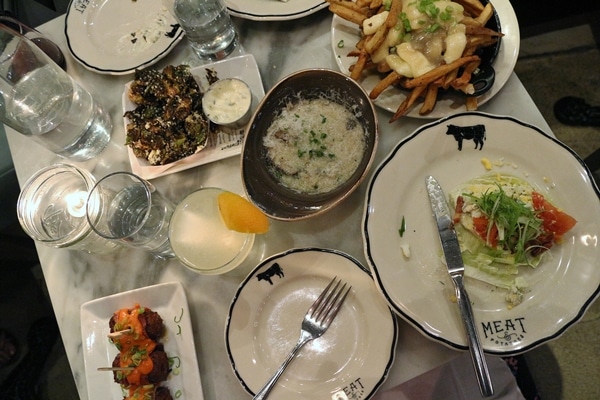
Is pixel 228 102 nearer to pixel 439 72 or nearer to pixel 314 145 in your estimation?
pixel 314 145

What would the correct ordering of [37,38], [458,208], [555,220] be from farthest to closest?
1. [37,38]
2. [458,208]
3. [555,220]

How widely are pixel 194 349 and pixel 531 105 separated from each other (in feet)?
4.65

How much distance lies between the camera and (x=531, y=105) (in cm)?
163

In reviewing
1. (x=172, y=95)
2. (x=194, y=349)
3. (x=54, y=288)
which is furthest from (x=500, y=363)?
(x=54, y=288)

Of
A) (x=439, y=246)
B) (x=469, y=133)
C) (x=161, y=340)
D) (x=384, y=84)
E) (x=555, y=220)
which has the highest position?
(x=384, y=84)

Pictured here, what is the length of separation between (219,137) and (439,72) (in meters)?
0.80

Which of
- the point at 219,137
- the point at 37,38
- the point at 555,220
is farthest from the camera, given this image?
the point at 37,38

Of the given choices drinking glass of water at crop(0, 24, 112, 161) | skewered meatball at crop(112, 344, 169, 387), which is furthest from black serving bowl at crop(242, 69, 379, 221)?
drinking glass of water at crop(0, 24, 112, 161)

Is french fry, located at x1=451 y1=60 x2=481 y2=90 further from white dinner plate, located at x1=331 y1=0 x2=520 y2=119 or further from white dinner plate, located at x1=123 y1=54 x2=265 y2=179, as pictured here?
white dinner plate, located at x1=123 y1=54 x2=265 y2=179

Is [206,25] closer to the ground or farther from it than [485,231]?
farther from it

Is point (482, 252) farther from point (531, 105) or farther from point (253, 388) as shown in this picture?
point (253, 388)

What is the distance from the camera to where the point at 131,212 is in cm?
168

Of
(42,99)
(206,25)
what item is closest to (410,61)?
(206,25)

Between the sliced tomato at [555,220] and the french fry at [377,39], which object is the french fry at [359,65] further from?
the sliced tomato at [555,220]
